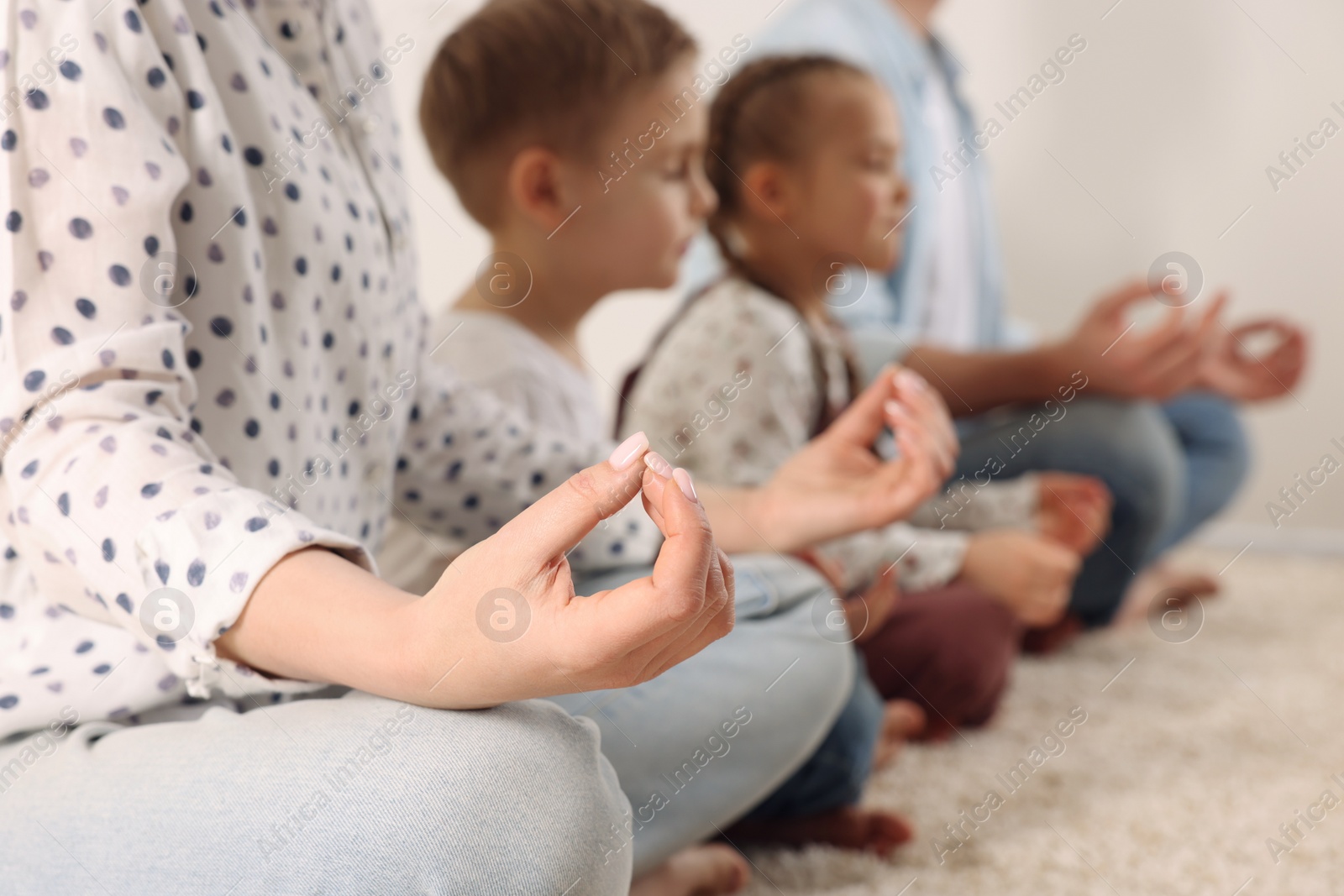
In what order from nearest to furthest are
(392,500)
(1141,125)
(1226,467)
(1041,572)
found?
1. (392,500)
2. (1041,572)
3. (1226,467)
4. (1141,125)

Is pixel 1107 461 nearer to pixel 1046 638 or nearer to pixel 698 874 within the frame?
pixel 1046 638

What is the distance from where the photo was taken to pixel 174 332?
0.43 m

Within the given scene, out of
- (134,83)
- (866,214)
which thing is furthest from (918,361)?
(134,83)

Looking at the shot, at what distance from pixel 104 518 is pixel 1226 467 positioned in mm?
1363

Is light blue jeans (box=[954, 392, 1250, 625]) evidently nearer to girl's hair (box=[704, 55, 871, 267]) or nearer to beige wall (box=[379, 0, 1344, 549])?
girl's hair (box=[704, 55, 871, 267])

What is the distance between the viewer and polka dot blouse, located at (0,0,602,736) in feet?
1.27

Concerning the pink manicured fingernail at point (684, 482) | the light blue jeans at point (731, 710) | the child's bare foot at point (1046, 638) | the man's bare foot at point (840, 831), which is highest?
the pink manicured fingernail at point (684, 482)

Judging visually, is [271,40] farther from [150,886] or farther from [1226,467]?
[1226,467]

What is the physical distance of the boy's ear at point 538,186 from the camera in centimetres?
89

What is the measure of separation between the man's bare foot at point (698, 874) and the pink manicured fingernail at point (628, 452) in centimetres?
31

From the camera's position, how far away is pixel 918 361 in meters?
1.16

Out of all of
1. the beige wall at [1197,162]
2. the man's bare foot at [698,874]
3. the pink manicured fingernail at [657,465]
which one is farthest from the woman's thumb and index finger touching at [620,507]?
the beige wall at [1197,162]

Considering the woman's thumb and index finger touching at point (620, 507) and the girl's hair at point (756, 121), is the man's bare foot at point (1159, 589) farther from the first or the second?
the woman's thumb and index finger touching at point (620, 507)

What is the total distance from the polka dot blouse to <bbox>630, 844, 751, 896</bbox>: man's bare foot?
0.80ft
